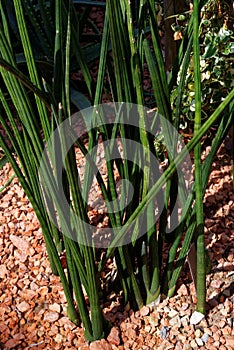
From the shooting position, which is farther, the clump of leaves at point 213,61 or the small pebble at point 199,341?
the clump of leaves at point 213,61

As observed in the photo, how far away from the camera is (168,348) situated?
4.18 feet

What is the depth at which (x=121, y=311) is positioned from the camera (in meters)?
1.35

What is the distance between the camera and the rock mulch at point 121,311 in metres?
1.29

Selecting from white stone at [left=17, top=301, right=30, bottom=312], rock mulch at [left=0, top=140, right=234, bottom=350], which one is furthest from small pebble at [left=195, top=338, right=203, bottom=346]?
white stone at [left=17, top=301, right=30, bottom=312]

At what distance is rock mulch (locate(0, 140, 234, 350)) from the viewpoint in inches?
50.8

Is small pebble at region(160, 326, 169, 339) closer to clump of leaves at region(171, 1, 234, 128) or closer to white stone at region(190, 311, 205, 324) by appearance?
white stone at region(190, 311, 205, 324)

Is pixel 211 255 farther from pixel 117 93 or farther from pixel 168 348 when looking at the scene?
pixel 117 93

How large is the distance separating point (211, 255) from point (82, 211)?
0.48 metres

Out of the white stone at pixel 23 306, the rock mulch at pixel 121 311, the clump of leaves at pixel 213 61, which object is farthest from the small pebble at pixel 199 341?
the clump of leaves at pixel 213 61

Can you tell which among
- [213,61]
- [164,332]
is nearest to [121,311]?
[164,332]

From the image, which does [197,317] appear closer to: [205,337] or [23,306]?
[205,337]

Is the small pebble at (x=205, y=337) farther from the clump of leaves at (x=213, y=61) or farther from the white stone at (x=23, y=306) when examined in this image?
the clump of leaves at (x=213, y=61)

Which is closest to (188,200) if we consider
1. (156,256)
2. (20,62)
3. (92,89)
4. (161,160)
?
(156,256)

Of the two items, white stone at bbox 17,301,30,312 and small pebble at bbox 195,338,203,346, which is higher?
white stone at bbox 17,301,30,312
